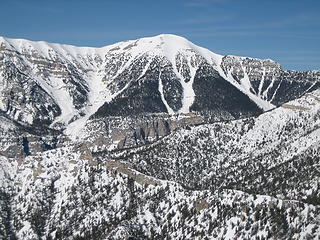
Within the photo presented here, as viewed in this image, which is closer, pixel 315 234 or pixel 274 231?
pixel 315 234

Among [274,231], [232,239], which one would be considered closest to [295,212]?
[274,231]

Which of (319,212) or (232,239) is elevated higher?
(319,212)

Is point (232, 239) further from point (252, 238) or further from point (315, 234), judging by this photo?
point (315, 234)

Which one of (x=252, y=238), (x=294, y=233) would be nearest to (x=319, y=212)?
(x=294, y=233)

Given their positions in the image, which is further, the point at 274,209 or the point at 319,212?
the point at 274,209

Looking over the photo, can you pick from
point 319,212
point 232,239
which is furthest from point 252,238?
point 319,212

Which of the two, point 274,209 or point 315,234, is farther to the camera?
point 274,209

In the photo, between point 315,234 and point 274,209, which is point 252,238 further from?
point 315,234

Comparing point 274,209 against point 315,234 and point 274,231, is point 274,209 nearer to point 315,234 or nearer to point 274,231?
point 274,231
